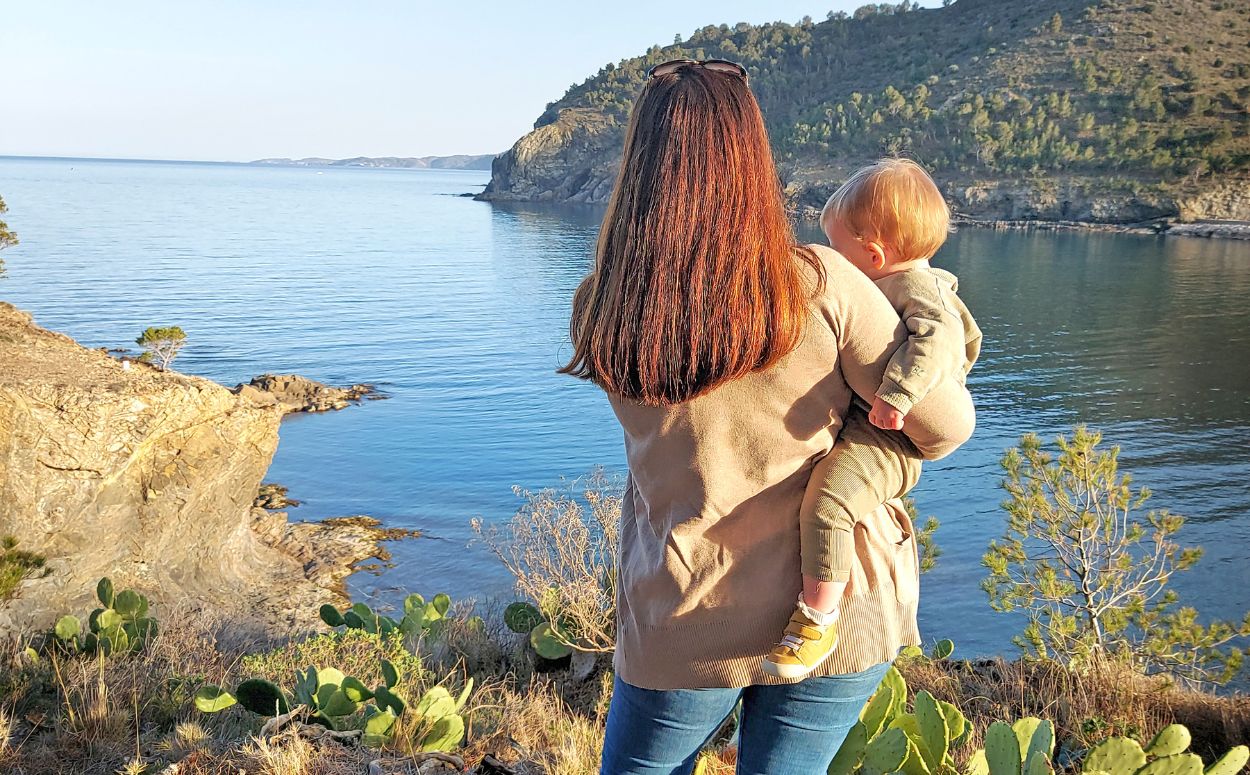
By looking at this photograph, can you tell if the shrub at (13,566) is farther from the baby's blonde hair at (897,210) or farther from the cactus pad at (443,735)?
the baby's blonde hair at (897,210)

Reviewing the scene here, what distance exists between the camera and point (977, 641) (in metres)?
13.1

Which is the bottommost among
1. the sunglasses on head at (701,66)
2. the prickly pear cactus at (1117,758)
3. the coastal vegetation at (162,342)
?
the coastal vegetation at (162,342)

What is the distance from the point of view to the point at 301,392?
26578mm

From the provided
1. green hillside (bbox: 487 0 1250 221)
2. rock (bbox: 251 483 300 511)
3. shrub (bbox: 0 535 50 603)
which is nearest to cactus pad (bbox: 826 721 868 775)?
shrub (bbox: 0 535 50 603)

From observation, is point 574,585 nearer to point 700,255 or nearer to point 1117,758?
point 1117,758

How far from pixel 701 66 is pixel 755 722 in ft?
3.91

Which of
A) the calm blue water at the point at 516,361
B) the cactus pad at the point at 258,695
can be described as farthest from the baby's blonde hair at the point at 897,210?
the calm blue water at the point at 516,361

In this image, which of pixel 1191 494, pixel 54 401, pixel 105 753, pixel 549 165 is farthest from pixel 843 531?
pixel 549 165

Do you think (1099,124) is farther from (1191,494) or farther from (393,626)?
(393,626)

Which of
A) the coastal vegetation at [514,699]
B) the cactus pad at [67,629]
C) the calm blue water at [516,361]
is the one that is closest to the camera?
the coastal vegetation at [514,699]

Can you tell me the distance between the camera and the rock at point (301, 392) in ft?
84.8

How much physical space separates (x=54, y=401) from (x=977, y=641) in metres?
11.5

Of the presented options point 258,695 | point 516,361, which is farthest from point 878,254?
point 516,361

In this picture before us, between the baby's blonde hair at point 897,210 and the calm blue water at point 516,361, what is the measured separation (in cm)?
1216
